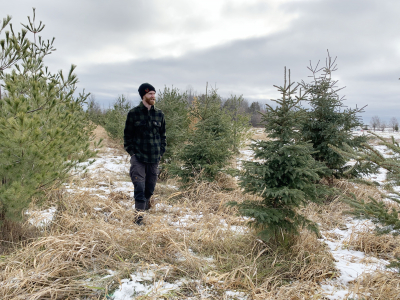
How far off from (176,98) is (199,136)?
3.32 metres

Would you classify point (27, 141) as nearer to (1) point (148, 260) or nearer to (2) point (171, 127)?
(1) point (148, 260)

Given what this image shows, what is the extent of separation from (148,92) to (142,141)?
0.78 meters

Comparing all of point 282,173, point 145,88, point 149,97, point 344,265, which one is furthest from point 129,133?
point 344,265

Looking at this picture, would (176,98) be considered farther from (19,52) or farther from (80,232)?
(80,232)

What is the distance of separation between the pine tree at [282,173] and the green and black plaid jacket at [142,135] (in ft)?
5.33

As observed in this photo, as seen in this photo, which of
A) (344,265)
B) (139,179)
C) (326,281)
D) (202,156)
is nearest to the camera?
(326,281)

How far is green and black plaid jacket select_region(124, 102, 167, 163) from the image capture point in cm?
405

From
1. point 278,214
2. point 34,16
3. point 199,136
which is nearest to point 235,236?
point 278,214

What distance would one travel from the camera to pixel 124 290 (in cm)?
229

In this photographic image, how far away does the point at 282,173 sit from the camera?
292 cm

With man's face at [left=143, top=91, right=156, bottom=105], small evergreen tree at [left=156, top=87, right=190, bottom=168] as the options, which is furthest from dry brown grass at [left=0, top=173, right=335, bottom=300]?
small evergreen tree at [left=156, top=87, right=190, bottom=168]

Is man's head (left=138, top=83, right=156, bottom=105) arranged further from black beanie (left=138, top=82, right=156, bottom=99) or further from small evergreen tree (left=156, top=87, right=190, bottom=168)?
small evergreen tree (left=156, top=87, right=190, bottom=168)

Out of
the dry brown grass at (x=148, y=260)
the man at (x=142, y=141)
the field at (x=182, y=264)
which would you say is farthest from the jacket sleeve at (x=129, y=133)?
the dry brown grass at (x=148, y=260)

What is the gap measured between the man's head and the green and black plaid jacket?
0.13 metres
